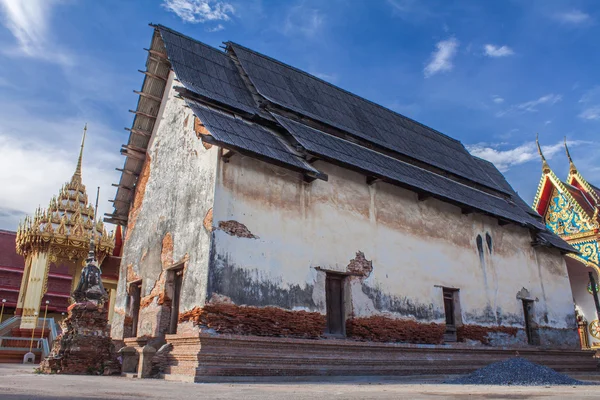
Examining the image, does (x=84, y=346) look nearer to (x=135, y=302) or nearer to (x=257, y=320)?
(x=135, y=302)

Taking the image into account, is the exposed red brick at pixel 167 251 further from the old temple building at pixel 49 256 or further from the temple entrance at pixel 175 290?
the old temple building at pixel 49 256

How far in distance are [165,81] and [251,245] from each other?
17.8 ft

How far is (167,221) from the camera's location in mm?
10516

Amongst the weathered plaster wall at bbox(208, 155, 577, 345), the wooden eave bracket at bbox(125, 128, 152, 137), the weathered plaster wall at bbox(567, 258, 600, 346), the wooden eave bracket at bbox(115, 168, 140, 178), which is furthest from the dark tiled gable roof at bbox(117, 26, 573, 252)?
the weathered plaster wall at bbox(567, 258, 600, 346)

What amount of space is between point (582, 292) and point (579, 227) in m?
2.80

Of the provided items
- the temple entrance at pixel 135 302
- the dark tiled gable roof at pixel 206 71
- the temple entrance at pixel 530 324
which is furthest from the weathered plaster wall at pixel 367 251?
the temple entrance at pixel 135 302

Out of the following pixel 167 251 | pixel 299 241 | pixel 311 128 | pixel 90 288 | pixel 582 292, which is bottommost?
pixel 90 288

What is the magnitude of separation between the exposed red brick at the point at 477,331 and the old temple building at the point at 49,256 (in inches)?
514

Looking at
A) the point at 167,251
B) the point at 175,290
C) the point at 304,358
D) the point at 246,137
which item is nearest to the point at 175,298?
the point at 175,290

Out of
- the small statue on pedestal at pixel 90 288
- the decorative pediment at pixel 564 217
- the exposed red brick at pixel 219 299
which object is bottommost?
the exposed red brick at pixel 219 299

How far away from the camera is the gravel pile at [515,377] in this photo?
273 inches

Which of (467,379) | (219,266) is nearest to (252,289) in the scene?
(219,266)

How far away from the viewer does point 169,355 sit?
8328 mm

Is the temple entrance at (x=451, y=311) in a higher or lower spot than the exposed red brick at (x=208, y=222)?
lower
